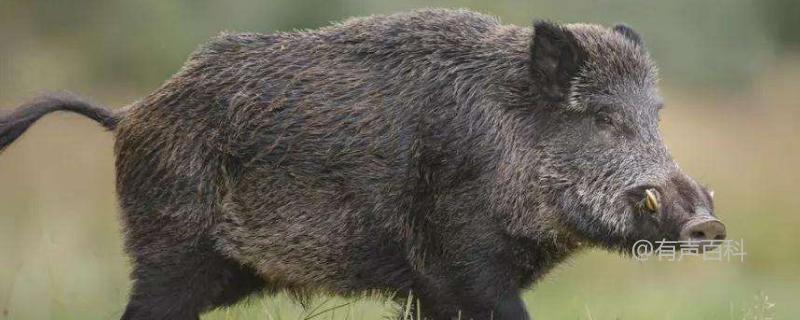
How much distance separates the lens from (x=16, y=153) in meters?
13.7

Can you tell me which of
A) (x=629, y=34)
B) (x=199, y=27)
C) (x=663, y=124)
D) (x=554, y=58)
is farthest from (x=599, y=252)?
(x=554, y=58)

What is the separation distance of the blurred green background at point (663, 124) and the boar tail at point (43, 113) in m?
2.55

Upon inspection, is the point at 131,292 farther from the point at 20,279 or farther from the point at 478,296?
the point at 20,279

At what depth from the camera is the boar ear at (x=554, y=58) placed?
19.1 ft

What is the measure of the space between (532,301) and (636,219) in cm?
425

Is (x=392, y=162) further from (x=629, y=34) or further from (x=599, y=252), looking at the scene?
(x=599, y=252)

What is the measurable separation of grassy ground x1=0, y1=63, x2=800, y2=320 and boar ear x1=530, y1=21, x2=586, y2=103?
75 cm

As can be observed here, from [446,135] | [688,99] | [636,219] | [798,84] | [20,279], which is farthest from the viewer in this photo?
[798,84]

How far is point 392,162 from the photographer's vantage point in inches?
237

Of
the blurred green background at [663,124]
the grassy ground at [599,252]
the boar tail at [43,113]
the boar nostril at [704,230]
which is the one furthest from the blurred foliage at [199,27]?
the boar nostril at [704,230]

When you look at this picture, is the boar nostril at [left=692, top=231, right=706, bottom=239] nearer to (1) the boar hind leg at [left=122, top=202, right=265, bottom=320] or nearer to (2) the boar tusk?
(2) the boar tusk

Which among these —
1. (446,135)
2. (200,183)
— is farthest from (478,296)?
(200,183)

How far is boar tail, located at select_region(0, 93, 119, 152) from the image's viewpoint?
6621mm

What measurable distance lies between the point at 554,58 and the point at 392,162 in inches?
29.3
